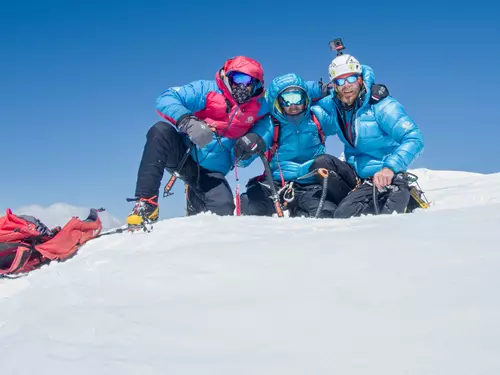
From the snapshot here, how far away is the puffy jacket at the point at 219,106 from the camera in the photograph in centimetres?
536

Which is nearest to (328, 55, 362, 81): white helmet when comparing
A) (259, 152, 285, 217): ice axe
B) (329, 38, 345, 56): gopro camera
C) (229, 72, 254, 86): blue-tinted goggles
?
(329, 38, 345, 56): gopro camera

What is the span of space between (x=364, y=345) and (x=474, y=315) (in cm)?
46

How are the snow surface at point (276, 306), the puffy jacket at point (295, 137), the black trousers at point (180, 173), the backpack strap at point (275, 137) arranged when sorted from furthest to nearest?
1. the backpack strap at point (275, 137)
2. the puffy jacket at point (295, 137)
3. the black trousers at point (180, 173)
4. the snow surface at point (276, 306)

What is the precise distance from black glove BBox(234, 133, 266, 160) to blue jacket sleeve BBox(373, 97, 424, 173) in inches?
56.9

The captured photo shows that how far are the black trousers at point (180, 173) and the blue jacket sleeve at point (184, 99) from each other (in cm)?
19

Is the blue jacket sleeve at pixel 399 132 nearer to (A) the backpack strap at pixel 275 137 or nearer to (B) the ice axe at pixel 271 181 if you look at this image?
(A) the backpack strap at pixel 275 137

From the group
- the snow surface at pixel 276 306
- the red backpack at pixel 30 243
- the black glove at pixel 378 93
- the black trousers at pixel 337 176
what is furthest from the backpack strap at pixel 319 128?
the red backpack at pixel 30 243

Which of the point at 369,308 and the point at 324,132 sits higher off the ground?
the point at 324,132

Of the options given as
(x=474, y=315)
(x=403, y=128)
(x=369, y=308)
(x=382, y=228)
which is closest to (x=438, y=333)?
(x=474, y=315)

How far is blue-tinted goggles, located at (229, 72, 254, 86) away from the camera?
5.35 metres

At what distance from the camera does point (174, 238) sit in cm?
344

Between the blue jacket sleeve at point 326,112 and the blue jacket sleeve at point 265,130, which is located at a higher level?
the blue jacket sleeve at point 326,112

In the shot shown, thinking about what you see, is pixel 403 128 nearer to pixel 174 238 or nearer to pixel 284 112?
pixel 284 112

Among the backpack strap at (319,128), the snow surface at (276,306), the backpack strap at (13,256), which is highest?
the backpack strap at (319,128)
